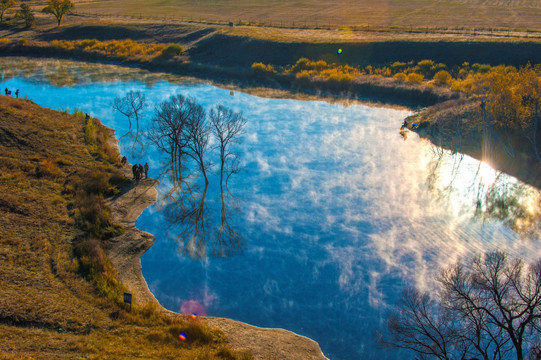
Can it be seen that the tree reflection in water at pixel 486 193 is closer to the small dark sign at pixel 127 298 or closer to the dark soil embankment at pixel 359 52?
the small dark sign at pixel 127 298

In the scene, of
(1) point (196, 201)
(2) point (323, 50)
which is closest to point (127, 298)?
(1) point (196, 201)

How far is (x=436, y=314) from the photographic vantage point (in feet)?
71.2

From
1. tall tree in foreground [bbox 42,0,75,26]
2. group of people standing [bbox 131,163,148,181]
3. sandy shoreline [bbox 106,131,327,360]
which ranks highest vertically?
tall tree in foreground [bbox 42,0,75,26]

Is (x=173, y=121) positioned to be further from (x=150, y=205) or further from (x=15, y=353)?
(x=15, y=353)

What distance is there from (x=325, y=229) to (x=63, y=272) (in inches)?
617

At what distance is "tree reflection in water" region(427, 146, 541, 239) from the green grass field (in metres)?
54.2

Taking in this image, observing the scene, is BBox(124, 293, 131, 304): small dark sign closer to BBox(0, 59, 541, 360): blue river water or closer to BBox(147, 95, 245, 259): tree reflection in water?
BBox(0, 59, 541, 360): blue river water

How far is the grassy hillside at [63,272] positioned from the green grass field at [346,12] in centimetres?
6944

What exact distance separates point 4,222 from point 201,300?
11562 millimetres

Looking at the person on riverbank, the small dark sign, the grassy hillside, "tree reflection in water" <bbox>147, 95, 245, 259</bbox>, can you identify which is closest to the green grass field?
"tree reflection in water" <bbox>147, 95, 245, 259</bbox>

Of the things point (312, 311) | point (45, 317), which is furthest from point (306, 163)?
point (45, 317)

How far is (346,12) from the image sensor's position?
10881 cm

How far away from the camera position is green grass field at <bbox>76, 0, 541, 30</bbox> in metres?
88.9

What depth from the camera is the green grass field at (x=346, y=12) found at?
8888cm
